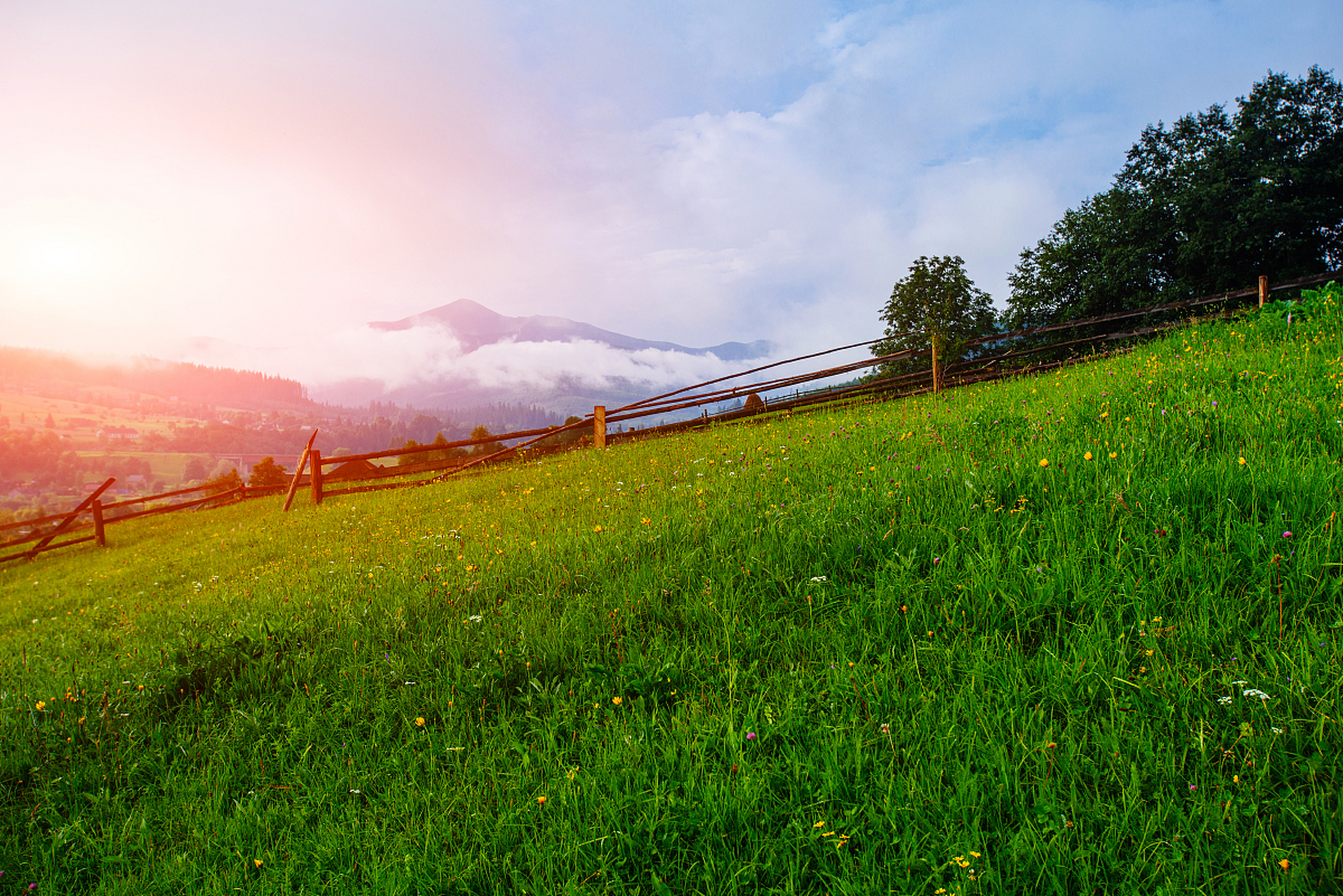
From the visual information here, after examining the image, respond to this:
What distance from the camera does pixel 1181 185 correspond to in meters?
27.6

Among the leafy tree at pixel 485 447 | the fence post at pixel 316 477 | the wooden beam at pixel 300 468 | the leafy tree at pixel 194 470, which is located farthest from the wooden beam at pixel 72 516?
the leafy tree at pixel 194 470

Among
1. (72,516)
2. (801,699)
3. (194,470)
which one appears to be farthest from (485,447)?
(194,470)

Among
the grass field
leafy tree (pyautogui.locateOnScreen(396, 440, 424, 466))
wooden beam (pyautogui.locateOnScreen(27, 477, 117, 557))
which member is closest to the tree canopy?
the grass field

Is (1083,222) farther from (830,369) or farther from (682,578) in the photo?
(682,578)

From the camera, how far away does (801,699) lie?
2740 millimetres

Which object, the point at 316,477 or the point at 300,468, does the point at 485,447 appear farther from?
the point at 300,468

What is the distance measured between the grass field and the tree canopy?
28.5m

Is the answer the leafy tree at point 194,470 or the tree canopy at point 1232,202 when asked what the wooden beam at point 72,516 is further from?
the leafy tree at point 194,470

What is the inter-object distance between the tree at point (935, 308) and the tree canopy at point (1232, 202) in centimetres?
749

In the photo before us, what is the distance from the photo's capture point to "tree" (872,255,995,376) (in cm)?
3659

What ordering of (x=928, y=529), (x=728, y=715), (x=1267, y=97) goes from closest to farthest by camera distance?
(x=728, y=715) < (x=928, y=529) < (x=1267, y=97)

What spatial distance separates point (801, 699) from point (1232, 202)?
117 ft

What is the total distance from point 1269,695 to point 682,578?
9.61ft

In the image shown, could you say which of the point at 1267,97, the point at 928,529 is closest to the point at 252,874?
the point at 928,529
